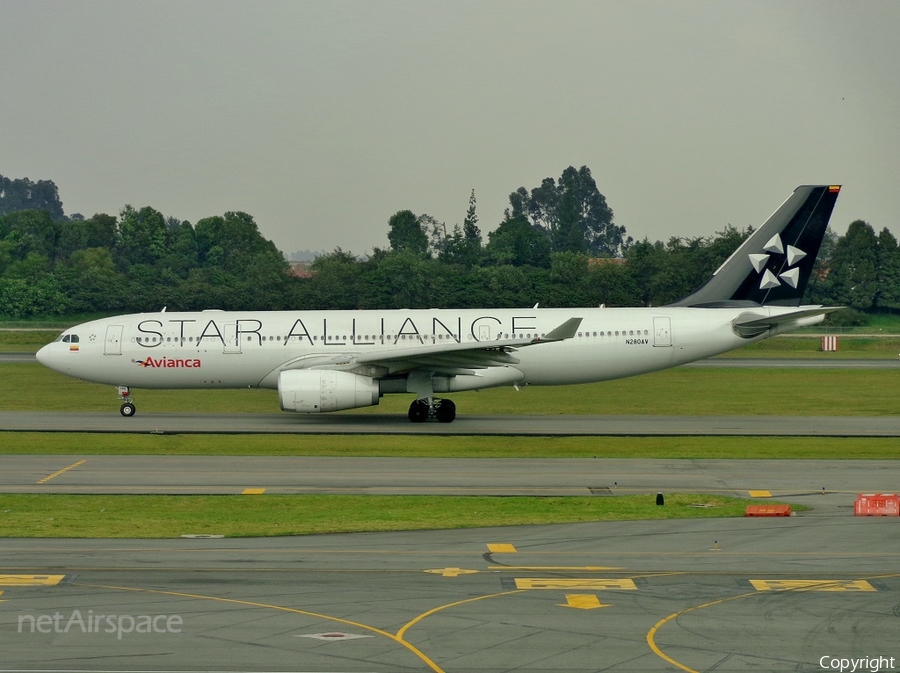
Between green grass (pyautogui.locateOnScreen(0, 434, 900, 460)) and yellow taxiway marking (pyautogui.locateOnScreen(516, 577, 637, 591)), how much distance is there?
46.7 ft

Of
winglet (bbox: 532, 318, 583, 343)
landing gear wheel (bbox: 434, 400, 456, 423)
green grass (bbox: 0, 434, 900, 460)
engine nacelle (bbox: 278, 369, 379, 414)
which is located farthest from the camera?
landing gear wheel (bbox: 434, 400, 456, 423)

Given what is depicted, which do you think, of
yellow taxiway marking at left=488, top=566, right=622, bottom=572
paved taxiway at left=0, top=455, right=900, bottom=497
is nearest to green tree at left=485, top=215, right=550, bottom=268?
paved taxiway at left=0, top=455, right=900, bottom=497

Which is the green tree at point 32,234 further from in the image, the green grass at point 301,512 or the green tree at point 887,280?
the green grass at point 301,512

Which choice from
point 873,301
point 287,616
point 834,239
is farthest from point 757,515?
point 834,239

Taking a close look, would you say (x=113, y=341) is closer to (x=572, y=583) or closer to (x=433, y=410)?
(x=433, y=410)

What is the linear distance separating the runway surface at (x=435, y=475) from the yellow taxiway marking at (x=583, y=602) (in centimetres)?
929

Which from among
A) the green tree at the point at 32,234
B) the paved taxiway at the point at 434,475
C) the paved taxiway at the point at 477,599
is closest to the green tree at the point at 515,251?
the green tree at the point at 32,234

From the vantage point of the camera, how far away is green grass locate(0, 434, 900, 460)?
31266 millimetres

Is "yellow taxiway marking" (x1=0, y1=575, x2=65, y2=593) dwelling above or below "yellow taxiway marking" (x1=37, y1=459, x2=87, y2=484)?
below

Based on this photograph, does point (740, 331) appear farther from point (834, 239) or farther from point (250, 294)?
point (834, 239)

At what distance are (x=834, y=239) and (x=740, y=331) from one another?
143 m

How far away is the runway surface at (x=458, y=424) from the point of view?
118 feet

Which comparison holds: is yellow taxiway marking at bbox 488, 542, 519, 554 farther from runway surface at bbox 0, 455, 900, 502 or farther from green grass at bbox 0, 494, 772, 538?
runway surface at bbox 0, 455, 900, 502

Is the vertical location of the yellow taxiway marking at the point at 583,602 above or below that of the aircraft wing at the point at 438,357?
below
